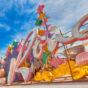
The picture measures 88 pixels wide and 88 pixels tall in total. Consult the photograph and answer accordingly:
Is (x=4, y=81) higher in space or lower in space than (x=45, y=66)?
lower

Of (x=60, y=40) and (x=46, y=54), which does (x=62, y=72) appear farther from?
(x=60, y=40)

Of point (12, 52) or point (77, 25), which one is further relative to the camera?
point (12, 52)

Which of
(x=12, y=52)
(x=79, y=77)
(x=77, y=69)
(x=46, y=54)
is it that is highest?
(x=12, y=52)

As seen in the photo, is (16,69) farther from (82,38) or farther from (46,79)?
(82,38)

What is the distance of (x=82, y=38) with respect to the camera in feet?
20.9

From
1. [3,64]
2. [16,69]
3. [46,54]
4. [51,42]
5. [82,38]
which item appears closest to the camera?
[82,38]

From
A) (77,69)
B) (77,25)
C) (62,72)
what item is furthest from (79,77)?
(77,25)

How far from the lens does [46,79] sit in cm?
812

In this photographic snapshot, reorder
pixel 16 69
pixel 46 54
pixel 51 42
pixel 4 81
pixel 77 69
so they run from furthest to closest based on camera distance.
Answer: pixel 4 81, pixel 16 69, pixel 46 54, pixel 51 42, pixel 77 69

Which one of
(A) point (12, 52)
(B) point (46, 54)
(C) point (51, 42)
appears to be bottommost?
(B) point (46, 54)

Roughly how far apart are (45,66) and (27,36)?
3.43 meters

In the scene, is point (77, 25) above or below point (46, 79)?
above

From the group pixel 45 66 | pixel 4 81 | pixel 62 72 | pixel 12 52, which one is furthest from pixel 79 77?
pixel 12 52

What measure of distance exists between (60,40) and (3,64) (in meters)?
10.5
